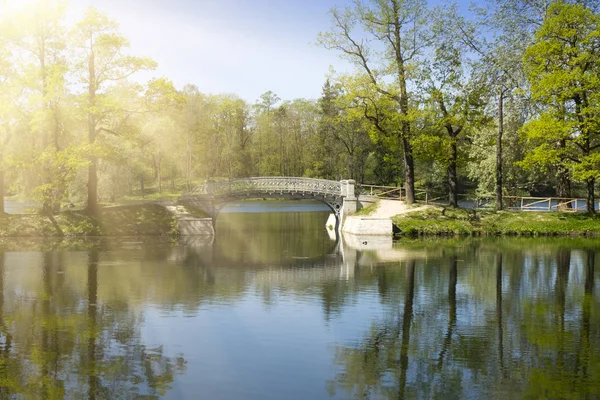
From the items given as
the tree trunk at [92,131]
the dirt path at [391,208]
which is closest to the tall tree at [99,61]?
the tree trunk at [92,131]

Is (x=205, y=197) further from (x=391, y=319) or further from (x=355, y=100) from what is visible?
(x=391, y=319)

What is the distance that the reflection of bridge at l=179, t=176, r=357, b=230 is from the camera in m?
45.7

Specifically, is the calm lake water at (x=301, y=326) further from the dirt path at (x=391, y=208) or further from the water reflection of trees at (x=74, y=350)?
the dirt path at (x=391, y=208)

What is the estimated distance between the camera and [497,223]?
42156 mm

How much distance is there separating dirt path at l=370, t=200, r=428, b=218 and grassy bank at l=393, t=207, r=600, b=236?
2.70 ft

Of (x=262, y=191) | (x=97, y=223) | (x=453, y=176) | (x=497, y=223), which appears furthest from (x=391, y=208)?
(x=97, y=223)

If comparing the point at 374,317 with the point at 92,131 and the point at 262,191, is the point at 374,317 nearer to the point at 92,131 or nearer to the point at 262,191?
the point at 262,191

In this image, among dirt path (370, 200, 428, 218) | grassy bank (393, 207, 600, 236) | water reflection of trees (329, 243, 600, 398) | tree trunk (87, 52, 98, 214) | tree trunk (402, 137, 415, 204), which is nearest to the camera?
water reflection of trees (329, 243, 600, 398)

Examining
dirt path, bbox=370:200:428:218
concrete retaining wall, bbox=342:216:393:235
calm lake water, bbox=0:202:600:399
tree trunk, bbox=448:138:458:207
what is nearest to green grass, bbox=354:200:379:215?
dirt path, bbox=370:200:428:218

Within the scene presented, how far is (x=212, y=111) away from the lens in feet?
276

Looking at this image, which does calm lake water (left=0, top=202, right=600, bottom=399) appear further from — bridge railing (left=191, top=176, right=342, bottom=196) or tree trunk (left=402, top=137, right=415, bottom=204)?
bridge railing (left=191, top=176, right=342, bottom=196)

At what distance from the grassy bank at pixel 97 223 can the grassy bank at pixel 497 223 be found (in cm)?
1675

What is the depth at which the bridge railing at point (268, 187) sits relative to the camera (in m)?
46.1

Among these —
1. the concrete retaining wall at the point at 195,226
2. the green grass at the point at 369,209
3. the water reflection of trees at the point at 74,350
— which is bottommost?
the water reflection of trees at the point at 74,350
